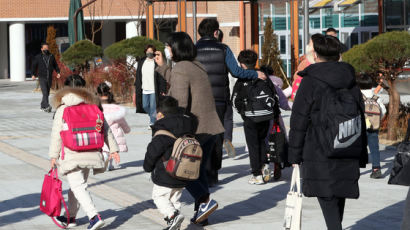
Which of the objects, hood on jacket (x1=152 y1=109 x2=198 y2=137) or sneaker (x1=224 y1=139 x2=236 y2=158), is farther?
sneaker (x1=224 y1=139 x2=236 y2=158)

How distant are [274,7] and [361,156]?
28.1 m

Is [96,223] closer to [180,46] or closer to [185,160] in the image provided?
[185,160]

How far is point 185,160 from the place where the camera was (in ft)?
22.9

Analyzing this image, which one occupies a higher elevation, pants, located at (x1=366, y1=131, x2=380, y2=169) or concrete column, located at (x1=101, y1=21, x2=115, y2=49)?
concrete column, located at (x1=101, y1=21, x2=115, y2=49)

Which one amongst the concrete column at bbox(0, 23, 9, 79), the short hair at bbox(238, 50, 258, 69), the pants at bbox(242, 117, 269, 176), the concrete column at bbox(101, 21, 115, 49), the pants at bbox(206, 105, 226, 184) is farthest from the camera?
the concrete column at bbox(101, 21, 115, 49)

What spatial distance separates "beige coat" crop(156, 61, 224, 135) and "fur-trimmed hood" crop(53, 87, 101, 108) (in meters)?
0.71

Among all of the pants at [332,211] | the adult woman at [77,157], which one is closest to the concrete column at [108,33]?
the adult woman at [77,157]

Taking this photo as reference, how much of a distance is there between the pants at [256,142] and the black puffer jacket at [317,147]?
3947mm

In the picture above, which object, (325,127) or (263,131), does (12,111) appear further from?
(325,127)

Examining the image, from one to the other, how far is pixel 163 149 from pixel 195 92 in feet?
2.70

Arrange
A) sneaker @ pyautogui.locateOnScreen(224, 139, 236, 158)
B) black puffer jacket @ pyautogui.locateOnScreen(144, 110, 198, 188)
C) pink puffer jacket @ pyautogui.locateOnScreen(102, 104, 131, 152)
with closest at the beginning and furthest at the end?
1. black puffer jacket @ pyautogui.locateOnScreen(144, 110, 198, 188)
2. pink puffer jacket @ pyautogui.locateOnScreen(102, 104, 131, 152)
3. sneaker @ pyautogui.locateOnScreen(224, 139, 236, 158)

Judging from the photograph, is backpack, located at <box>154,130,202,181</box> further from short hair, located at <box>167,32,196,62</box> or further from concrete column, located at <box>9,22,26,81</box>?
concrete column, located at <box>9,22,26,81</box>

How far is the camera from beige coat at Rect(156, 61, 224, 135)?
764cm

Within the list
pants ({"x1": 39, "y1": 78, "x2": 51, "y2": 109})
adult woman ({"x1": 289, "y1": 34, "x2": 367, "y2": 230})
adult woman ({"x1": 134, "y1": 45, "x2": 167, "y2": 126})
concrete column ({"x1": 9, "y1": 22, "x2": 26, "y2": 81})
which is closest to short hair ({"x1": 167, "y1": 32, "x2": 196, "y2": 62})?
adult woman ({"x1": 289, "y1": 34, "x2": 367, "y2": 230})
